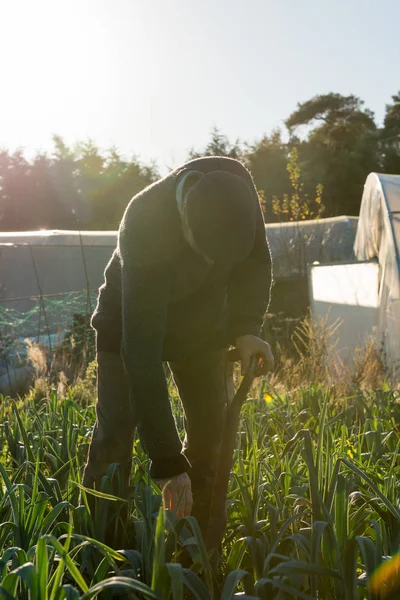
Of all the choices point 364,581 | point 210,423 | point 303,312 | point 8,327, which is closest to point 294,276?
point 303,312

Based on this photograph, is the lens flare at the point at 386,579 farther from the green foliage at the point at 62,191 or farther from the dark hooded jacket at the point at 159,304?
the green foliage at the point at 62,191

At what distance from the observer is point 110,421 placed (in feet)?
7.39

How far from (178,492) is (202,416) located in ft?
1.99

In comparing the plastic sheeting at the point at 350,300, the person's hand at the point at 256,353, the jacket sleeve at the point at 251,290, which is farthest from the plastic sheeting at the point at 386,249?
the person's hand at the point at 256,353

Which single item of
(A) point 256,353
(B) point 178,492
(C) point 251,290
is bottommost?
(B) point 178,492

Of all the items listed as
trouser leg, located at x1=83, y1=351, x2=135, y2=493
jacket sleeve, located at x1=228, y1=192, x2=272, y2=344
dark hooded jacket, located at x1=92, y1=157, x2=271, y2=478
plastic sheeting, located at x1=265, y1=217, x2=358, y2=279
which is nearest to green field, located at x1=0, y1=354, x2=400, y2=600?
trouser leg, located at x1=83, y1=351, x2=135, y2=493

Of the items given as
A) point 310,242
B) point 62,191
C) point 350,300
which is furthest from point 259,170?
point 350,300

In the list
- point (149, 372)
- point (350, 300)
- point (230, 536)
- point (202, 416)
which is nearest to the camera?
point (149, 372)

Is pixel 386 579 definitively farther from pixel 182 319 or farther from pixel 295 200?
pixel 295 200

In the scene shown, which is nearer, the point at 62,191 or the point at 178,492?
the point at 178,492

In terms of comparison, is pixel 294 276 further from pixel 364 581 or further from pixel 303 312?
pixel 364 581

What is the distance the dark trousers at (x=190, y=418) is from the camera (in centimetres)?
225

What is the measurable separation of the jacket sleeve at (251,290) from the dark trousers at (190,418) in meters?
0.16

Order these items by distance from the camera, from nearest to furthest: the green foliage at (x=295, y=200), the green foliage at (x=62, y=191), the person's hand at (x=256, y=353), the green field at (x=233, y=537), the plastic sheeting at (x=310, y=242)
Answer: the green field at (x=233, y=537), the person's hand at (x=256, y=353), the green foliage at (x=295, y=200), the plastic sheeting at (x=310, y=242), the green foliage at (x=62, y=191)
